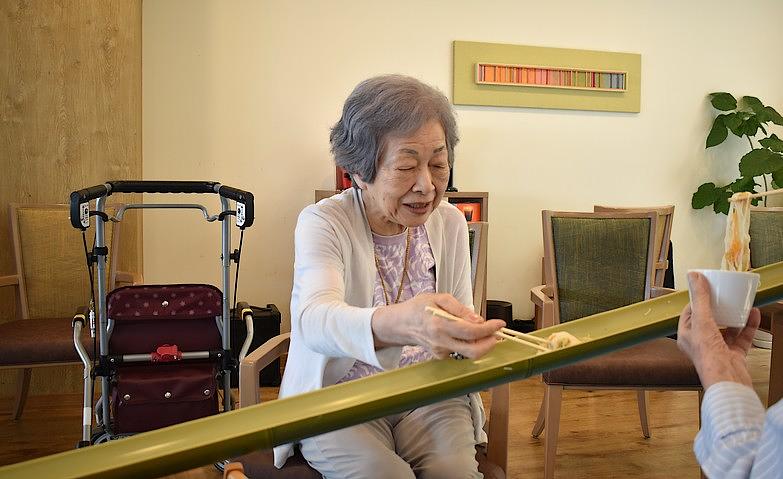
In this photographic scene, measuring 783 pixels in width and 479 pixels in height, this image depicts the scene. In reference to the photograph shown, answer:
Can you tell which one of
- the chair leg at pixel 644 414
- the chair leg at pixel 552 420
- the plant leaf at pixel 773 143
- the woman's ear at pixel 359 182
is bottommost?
the chair leg at pixel 644 414

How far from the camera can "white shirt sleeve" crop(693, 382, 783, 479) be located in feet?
2.89

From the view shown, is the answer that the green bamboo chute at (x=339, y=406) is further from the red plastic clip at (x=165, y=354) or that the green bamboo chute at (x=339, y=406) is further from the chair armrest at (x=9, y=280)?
the chair armrest at (x=9, y=280)

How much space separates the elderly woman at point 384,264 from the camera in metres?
1.57

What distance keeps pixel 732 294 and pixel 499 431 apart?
0.77 metres

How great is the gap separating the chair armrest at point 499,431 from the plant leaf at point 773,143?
473cm

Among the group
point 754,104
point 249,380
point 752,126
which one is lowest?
point 249,380

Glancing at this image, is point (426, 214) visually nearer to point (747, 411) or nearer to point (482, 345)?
point (482, 345)

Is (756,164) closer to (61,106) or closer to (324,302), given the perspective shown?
(61,106)

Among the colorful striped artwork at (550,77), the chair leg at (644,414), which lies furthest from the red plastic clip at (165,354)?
the colorful striped artwork at (550,77)

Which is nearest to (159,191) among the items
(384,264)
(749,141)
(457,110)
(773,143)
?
(384,264)

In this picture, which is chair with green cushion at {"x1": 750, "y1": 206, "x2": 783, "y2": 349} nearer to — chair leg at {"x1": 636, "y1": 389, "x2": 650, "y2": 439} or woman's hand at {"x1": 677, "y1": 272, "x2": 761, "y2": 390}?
chair leg at {"x1": 636, "y1": 389, "x2": 650, "y2": 439}

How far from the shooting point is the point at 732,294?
111cm

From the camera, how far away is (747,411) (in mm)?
1014

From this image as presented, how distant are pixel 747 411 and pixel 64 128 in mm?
3823
